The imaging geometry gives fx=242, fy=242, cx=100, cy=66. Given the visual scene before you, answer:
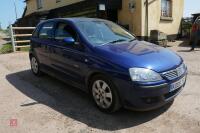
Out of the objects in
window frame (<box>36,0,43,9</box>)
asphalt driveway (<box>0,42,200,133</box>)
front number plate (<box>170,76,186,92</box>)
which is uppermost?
window frame (<box>36,0,43,9</box>)

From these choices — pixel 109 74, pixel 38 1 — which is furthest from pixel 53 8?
pixel 109 74

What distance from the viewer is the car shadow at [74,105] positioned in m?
4.11

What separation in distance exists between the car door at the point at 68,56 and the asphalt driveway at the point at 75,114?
0.54 m

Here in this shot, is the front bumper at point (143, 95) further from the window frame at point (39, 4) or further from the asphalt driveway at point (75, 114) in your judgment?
the window frame at point (39, 4)

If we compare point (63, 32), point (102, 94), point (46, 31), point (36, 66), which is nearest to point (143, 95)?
point (102, 94)

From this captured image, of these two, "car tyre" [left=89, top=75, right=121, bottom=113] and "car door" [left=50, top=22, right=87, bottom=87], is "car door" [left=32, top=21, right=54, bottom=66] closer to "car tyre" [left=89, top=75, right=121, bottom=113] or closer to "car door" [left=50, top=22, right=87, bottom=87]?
"car door" [left=50, top=22, right=87, bottom=87]

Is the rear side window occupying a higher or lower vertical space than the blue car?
higher

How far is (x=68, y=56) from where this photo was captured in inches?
202

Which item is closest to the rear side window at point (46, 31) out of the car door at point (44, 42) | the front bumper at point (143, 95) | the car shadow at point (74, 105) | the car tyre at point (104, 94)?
the car door at point (44, 42)

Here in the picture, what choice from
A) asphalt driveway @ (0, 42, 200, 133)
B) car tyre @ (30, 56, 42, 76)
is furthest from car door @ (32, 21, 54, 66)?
asphalt driveway @ (0, 42, 200, 133)

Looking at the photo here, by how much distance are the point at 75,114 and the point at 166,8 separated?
13742 millimetres

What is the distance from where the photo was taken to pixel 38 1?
92.0 feet

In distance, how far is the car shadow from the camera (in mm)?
4105

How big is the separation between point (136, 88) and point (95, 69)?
91cm
